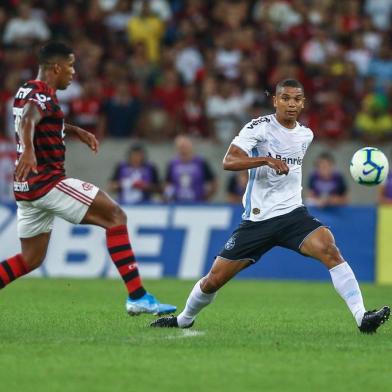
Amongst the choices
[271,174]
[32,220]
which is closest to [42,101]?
[32,220]

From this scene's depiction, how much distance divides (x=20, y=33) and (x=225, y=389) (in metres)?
15.6

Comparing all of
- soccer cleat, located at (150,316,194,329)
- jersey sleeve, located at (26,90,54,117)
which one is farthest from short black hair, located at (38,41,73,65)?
soccer cleat, located at (150,316,194,329)

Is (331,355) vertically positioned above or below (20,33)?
below

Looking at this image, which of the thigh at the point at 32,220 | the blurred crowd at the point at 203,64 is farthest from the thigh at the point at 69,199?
the blurred crowd at the point at 203,64

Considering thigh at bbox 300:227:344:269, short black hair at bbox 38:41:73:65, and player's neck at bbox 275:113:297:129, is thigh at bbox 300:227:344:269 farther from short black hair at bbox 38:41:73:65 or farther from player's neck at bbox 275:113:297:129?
short black hair at bbox 38:41:73:65

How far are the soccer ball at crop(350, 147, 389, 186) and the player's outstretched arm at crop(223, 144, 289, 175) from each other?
3.56ft

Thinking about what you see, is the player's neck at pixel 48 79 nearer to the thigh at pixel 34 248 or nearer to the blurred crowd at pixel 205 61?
the thigh at pixel 34 248

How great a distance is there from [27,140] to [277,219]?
2.07m

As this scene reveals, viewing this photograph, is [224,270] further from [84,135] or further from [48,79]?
[48,79]

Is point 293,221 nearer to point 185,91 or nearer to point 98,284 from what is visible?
point 98,284

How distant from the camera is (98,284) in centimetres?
1522

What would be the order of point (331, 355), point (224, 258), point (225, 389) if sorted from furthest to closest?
point (224, 258) < point (331, 355) < point (225, 389)

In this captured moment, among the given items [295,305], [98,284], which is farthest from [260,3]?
[295,305]

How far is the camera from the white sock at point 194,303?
877 centimetres
